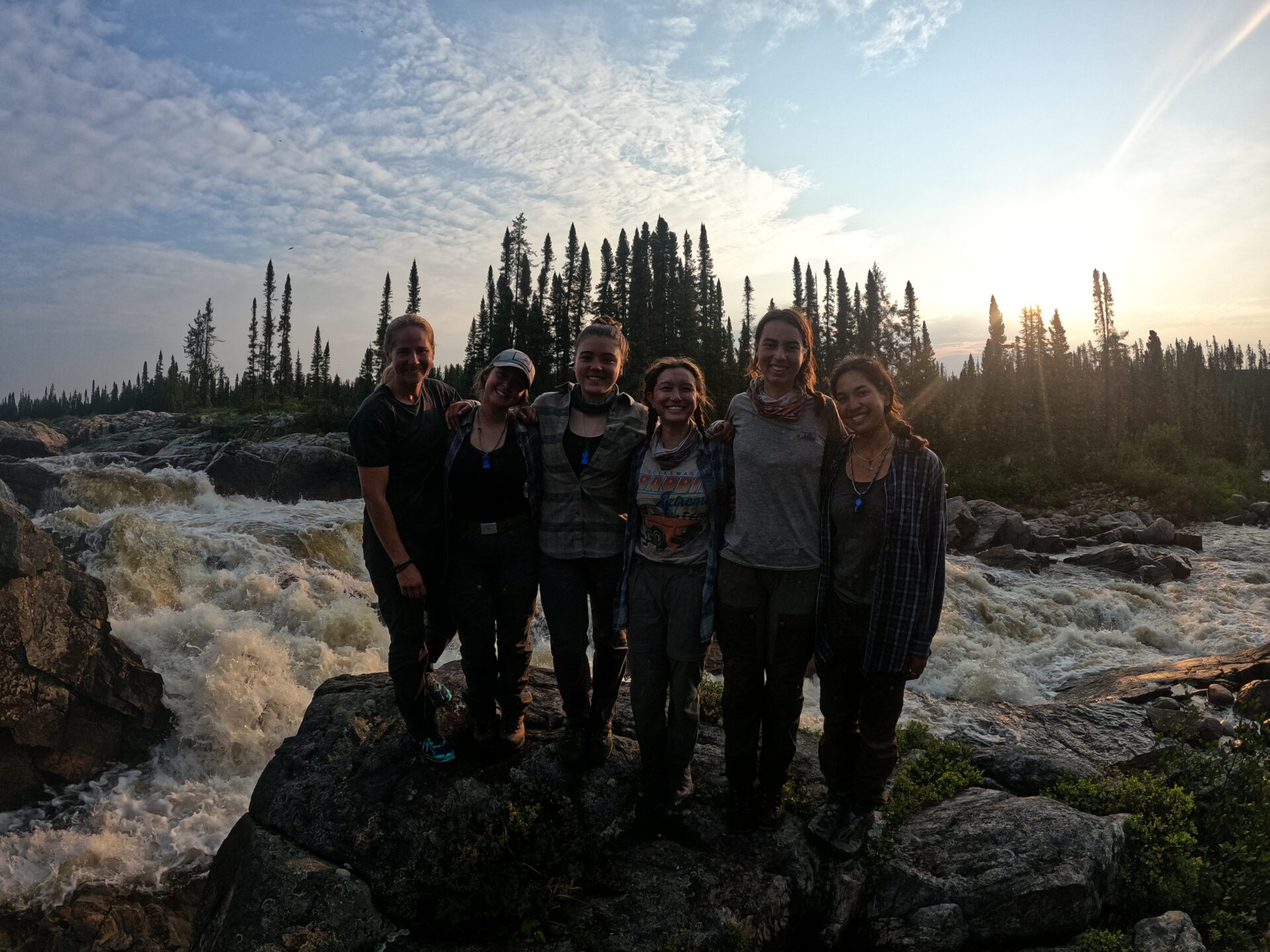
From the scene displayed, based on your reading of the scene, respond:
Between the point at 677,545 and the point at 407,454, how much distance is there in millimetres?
1710

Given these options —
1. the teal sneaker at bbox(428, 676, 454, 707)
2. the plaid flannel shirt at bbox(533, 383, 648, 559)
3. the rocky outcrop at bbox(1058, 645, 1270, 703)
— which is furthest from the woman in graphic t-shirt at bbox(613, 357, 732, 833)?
the rocky outcrop at bbox(1058, 645, 1270, 703)

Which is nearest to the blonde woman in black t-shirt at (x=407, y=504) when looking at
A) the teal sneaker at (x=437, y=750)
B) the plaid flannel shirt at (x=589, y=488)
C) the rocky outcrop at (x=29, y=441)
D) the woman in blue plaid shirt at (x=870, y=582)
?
the teal sneaker at (x=437, y=750)

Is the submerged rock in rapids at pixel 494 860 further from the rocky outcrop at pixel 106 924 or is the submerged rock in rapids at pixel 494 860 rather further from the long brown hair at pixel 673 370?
the rocky outcrop at pixel 106 924

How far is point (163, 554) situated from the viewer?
1265cm

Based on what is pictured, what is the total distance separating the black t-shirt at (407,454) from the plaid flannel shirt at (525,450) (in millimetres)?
111

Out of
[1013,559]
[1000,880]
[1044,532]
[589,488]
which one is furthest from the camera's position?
[1044,532]

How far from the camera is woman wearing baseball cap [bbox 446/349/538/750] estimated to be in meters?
3.96

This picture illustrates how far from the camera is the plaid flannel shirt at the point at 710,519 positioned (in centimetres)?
374

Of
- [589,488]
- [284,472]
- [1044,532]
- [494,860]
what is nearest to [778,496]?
Answer: [589,488]

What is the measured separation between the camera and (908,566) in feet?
11.9

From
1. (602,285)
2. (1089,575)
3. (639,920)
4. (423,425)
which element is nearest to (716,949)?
(639,920)

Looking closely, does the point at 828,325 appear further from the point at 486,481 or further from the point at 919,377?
the point at 486,481

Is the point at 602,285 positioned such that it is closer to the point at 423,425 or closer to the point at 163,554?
the point at 163,554

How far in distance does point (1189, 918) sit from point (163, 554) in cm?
1505
